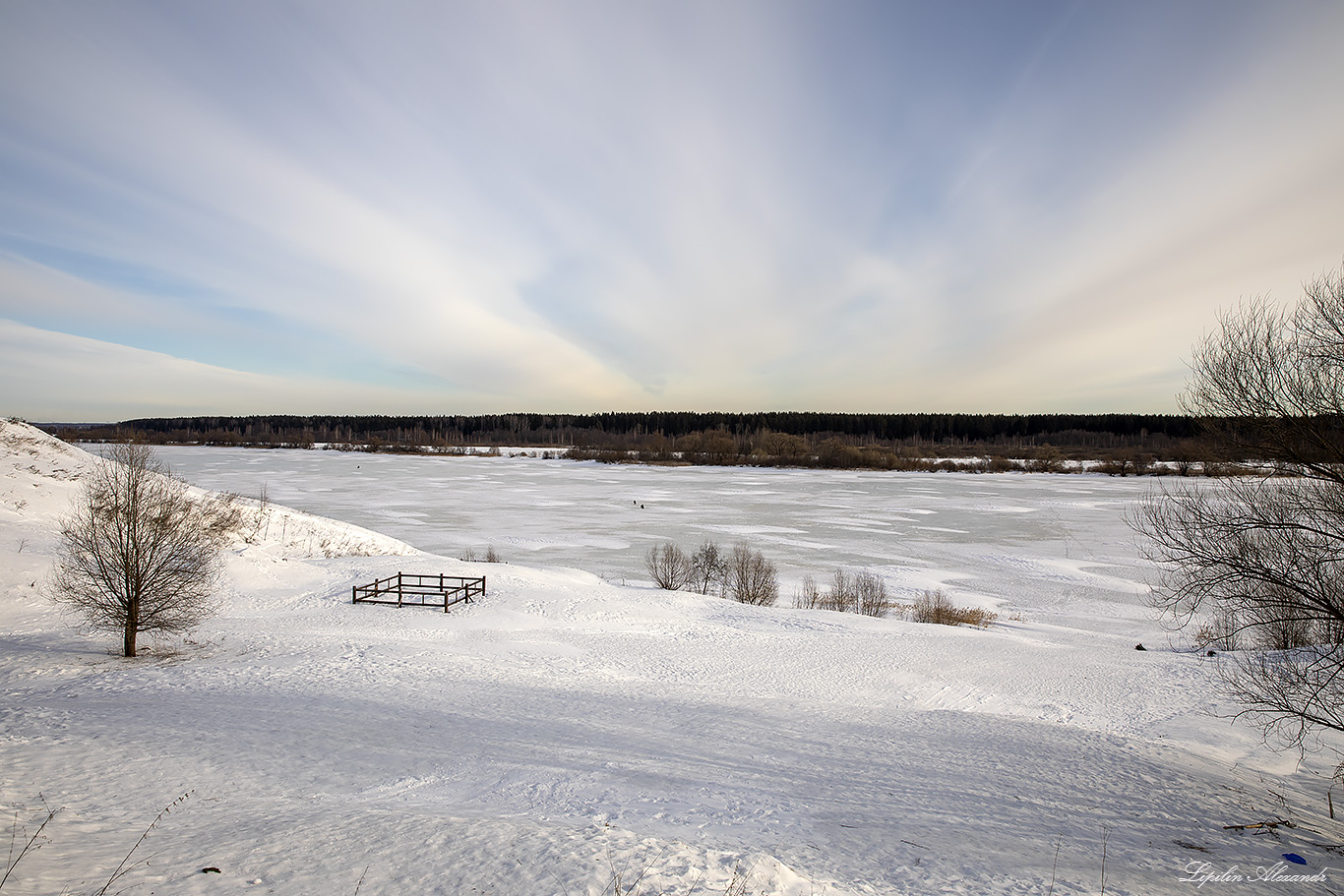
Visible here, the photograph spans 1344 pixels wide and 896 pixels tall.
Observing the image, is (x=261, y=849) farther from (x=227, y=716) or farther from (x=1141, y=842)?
(x=1141, y=842)

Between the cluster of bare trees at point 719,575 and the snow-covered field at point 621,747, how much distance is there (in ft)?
5.45

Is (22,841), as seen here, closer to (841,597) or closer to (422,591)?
(422,591)

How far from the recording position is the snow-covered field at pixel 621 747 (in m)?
5.34

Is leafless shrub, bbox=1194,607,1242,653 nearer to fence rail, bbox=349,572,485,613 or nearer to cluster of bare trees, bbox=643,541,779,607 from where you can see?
cluster of bare trees, bbox=643,541,779,607

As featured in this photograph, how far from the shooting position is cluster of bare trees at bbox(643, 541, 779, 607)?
2184cm

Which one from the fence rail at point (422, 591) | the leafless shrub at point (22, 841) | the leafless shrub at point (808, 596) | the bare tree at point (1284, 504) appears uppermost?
the bare tree at point (1284, 504)

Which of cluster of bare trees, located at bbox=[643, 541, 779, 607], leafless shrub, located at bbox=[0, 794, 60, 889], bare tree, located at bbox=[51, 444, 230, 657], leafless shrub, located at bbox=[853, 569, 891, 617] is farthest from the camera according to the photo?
cluster of bare trees, located at bbox=[643, 541, 779, 607]

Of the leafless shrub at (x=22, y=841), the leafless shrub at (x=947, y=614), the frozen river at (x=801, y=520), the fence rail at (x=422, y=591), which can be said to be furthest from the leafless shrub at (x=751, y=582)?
the leafless shrub at (x=22, y=841)

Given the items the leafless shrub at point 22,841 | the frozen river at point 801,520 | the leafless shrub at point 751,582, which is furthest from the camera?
the frozen river at point 801,520

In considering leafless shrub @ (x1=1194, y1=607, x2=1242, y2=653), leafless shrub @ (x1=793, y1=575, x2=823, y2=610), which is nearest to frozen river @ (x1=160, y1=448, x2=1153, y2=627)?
leafless shrub @ (x1=793, y1=575, x2=823, y2=610)

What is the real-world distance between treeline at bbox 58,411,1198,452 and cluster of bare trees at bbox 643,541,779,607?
73539 millimetres

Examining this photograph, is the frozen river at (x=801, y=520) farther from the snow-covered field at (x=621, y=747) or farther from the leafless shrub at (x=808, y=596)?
the snow-covered field at (x=621, y=747)

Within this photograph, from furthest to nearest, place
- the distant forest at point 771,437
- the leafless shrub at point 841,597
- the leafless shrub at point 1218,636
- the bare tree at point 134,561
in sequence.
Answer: the distant forest at point 771,437 < the leafless shrub at point 841,597 < the leafless shrub at point 1218,636 < the bare tree at point 134,561

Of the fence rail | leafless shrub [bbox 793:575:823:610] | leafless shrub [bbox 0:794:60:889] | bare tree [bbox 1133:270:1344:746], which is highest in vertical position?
bare tree [bbox 1133:270:1344:746]
